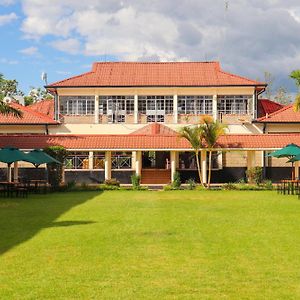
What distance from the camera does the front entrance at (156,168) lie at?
123ft

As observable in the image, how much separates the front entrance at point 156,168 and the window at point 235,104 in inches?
215

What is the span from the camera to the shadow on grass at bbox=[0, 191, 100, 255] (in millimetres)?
12867

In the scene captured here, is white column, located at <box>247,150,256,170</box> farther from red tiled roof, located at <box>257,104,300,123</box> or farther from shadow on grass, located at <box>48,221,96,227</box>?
shadow on grass, located at <box>48,221,96,227</box>

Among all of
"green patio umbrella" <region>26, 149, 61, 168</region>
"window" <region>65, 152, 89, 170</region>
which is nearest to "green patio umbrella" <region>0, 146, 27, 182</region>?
"green patio umbrella" <region>26, 149, 61, 168</region>

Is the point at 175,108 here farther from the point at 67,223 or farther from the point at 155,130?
the point at 67,223

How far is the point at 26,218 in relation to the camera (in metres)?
16.7

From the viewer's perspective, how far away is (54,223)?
15344 mm

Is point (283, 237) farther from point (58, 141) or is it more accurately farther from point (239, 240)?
point (58, 141)

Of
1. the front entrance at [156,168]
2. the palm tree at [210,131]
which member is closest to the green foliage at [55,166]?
the front entrance at [156,168]

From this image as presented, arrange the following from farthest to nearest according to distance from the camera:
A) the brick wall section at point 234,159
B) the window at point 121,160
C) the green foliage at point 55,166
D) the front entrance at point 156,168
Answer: the brick wall section at point 234,159
the window at point 121,160
the front entrance at point 156,168
the green foliage at point 55,166

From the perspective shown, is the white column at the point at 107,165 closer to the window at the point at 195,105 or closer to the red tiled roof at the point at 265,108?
the window at the point at 195,105

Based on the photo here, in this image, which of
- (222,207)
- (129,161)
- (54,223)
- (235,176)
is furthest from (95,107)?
(54,223)

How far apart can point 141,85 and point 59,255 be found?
32499 millimetres

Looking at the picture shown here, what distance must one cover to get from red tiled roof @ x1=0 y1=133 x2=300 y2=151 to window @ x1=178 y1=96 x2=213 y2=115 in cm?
636
